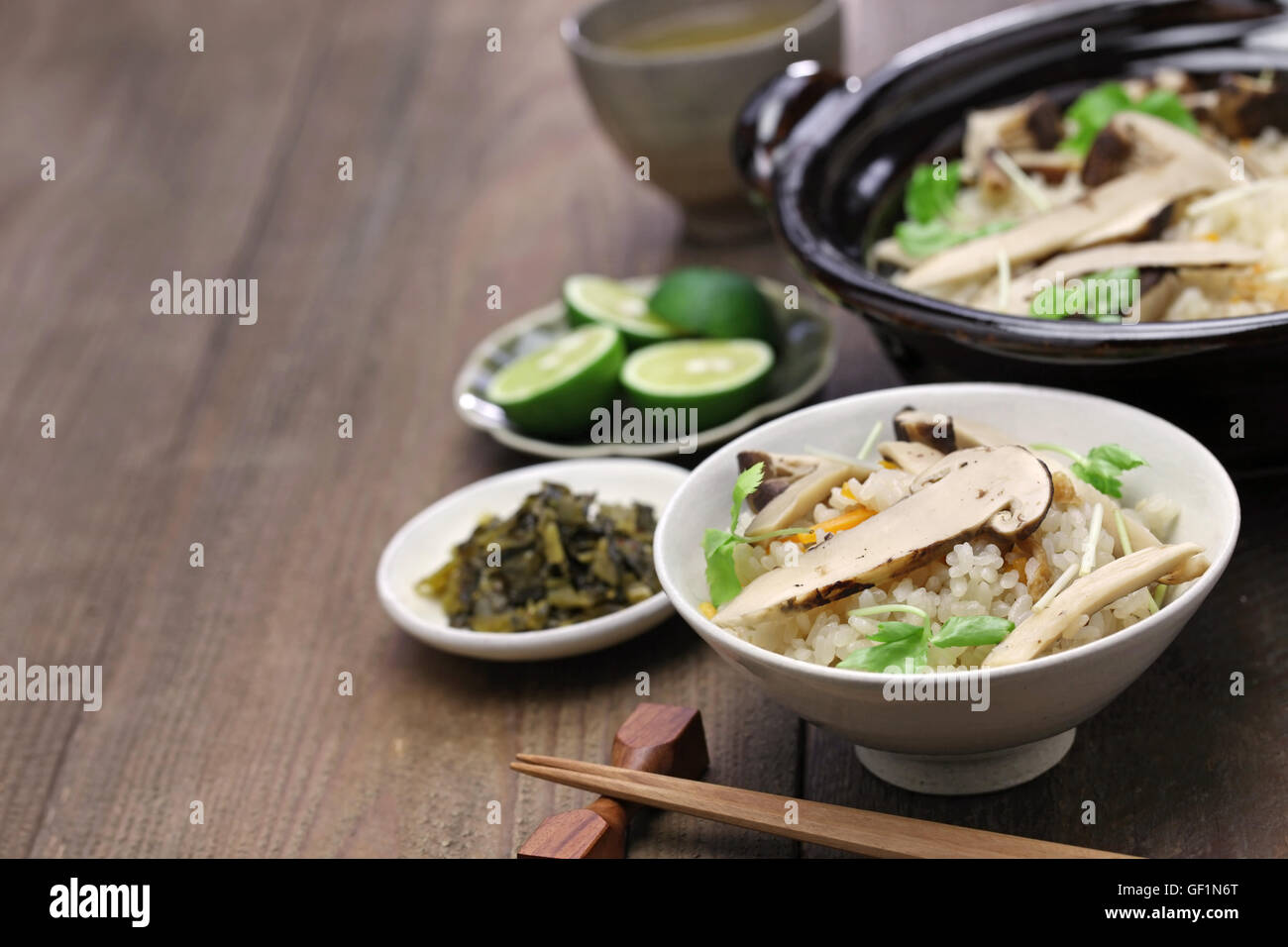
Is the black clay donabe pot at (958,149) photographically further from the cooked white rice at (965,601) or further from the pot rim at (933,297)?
the cooked white rice at (965,601)

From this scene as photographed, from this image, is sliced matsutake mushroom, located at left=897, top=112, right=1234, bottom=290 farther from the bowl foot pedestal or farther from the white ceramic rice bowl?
the bowl foot pedestal

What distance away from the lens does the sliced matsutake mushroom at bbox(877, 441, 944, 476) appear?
55.2 inches

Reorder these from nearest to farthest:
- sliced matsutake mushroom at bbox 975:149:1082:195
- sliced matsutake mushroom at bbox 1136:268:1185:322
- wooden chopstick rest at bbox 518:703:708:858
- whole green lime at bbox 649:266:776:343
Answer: wooden chopstick rest at bbox 518:703:708:858 < sliced matsutake mushroom at bbox 1136:268:1185:322 < sliced matsutake mushroom at bbox 975:149:1082:195 < whole green lime at bbox 649:266:776:343

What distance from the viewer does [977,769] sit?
1.35 m

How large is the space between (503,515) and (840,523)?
674 millimetres

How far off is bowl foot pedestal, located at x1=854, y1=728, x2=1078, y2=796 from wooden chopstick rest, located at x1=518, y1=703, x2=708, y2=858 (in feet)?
0.63

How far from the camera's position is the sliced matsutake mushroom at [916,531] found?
4.06 ft

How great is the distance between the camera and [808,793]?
4.66 feet

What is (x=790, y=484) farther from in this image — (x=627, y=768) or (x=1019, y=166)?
(x=1019, y=166)

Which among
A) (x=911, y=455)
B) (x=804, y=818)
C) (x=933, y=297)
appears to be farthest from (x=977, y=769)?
(x=933, y=297)

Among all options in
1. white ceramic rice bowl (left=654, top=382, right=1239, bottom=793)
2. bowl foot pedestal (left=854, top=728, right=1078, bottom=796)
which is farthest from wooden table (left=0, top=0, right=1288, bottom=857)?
white ceramic rice bowl (left=654, top=382, right=1239, bottom=793)

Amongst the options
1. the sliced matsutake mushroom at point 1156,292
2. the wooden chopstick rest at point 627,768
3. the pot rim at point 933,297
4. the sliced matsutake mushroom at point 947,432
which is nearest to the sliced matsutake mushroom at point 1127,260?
the sliced matsutake mushroom at point 1156,292
